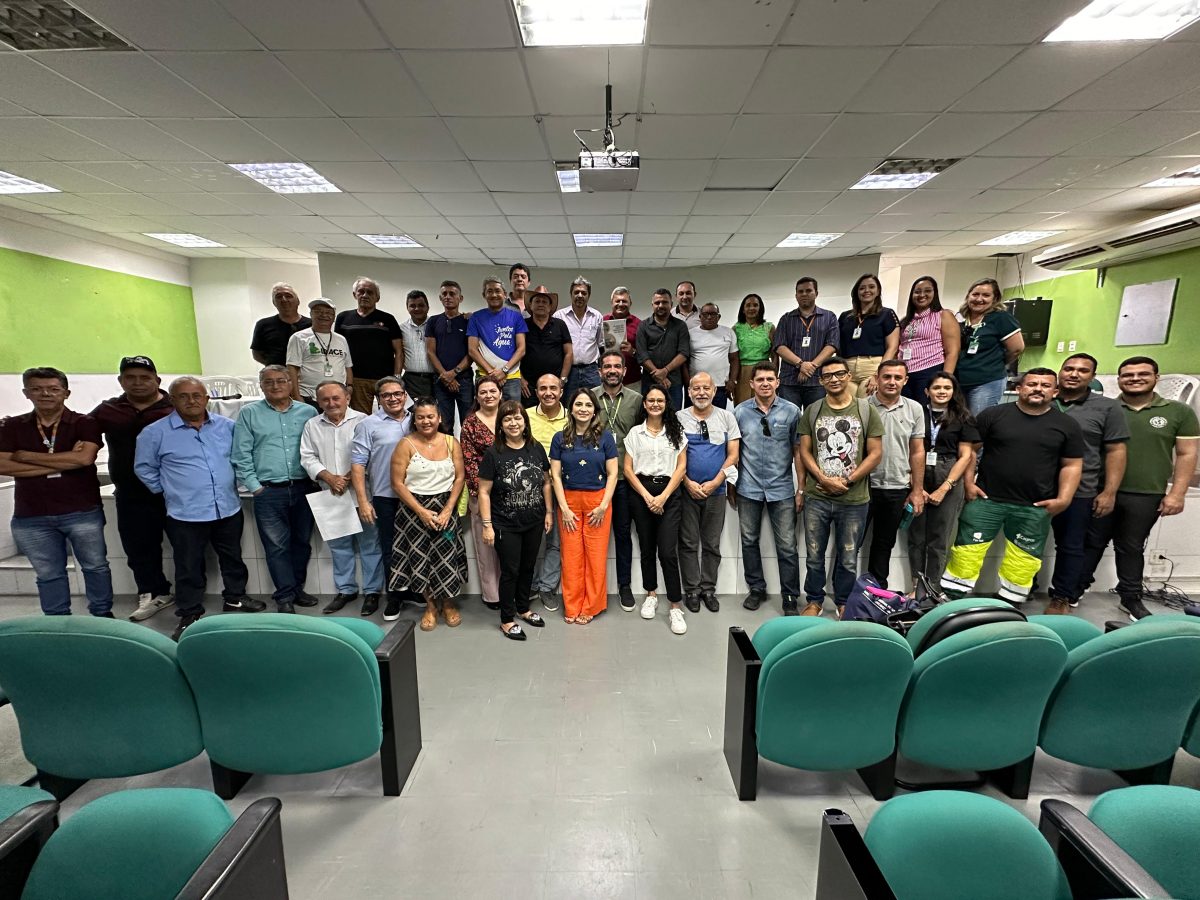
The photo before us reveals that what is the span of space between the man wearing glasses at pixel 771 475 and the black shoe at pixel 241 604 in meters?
3.31

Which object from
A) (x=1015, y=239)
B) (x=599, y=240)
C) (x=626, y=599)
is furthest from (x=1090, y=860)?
(x=1015, y=239)

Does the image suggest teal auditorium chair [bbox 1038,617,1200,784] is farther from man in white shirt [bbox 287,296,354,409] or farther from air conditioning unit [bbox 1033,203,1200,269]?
air conditioning unit [bbox 1033,203,1200,269]

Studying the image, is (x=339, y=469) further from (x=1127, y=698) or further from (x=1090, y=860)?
(x=1127, y=698)

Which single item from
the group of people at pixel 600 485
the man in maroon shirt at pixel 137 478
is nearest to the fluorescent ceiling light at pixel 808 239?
the group of people at pixel 600 485

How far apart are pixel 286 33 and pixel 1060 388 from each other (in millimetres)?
5404

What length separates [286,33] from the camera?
305cm

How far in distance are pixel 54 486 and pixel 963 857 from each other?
14.4 feet

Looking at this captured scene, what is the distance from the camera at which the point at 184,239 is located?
8031mm

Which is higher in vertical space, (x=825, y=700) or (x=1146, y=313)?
(x=1146, y=313)

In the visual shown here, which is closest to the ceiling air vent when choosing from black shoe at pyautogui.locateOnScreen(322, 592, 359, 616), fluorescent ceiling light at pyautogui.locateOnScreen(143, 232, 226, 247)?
black shoe at pyautogui.locateOnScreen(322, 592, 359, 616)

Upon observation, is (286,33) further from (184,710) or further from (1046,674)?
(1046,674)

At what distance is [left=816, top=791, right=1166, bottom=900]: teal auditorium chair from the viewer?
0.98 m

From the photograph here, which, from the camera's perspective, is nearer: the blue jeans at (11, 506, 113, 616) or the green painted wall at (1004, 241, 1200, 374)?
the blue jeans at (11, 506, 113, 616)

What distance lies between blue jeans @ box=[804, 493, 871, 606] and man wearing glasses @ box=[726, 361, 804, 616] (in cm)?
9
